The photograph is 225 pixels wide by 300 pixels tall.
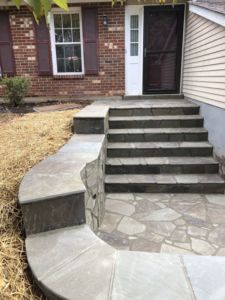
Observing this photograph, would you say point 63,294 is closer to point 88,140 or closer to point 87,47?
point 88,140

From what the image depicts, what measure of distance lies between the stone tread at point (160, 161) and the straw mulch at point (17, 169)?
0.81 m

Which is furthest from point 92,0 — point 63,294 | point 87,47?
point 63,294

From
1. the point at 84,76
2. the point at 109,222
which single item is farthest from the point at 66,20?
the point at 109,222

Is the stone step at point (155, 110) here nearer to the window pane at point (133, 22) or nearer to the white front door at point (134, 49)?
the white front door at point (134, 49)

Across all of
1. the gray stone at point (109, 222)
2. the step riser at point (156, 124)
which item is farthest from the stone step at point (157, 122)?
the gray stone at point (109, 222)

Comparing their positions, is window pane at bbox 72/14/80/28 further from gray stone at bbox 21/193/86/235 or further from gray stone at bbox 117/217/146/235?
gray stone at bbox 21/193/86/235

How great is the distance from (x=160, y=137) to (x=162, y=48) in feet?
9.13

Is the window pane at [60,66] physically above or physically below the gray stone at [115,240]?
above

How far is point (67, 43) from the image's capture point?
596cm

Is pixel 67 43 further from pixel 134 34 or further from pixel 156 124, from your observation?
pixel 156 124

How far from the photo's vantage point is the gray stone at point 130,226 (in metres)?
2.54

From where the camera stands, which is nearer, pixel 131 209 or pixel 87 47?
pixel 131 209

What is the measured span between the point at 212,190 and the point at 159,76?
11.6 ft

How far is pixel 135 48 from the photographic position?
5812 mm
